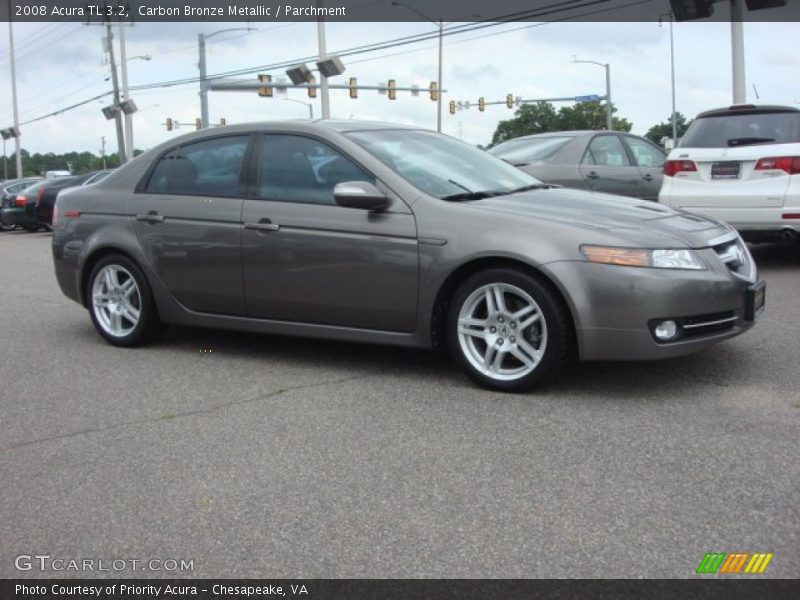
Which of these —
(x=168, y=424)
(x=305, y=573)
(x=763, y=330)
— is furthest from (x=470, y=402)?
(x=763, y=330)

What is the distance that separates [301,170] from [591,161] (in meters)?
5.48

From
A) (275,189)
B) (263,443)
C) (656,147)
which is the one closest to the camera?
(263,443)

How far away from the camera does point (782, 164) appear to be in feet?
26.4

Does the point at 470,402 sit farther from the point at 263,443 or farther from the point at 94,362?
the point at 94,362

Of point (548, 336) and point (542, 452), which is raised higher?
point (548, 336)

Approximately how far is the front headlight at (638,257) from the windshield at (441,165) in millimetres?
954

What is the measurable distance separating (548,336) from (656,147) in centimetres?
758

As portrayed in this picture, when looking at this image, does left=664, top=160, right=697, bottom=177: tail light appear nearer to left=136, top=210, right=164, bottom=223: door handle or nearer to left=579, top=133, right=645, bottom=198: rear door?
left=579, top=133, right=645, bottom=198: rear door

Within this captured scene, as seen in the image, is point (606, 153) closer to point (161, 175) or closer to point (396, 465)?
point (161, 175)

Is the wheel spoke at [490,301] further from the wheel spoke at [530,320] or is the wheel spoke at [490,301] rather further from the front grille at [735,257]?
the front grille at [735,257]

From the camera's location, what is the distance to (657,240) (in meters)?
4.45

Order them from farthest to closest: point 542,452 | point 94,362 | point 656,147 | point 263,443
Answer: point 656,147 → point 94,362 → point 263,443 → point 542,452

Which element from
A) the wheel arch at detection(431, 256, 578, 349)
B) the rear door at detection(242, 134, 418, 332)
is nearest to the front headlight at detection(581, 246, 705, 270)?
the wheel arch at detection(431, 256, 578, 349)

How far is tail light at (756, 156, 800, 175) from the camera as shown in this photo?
800 cm
